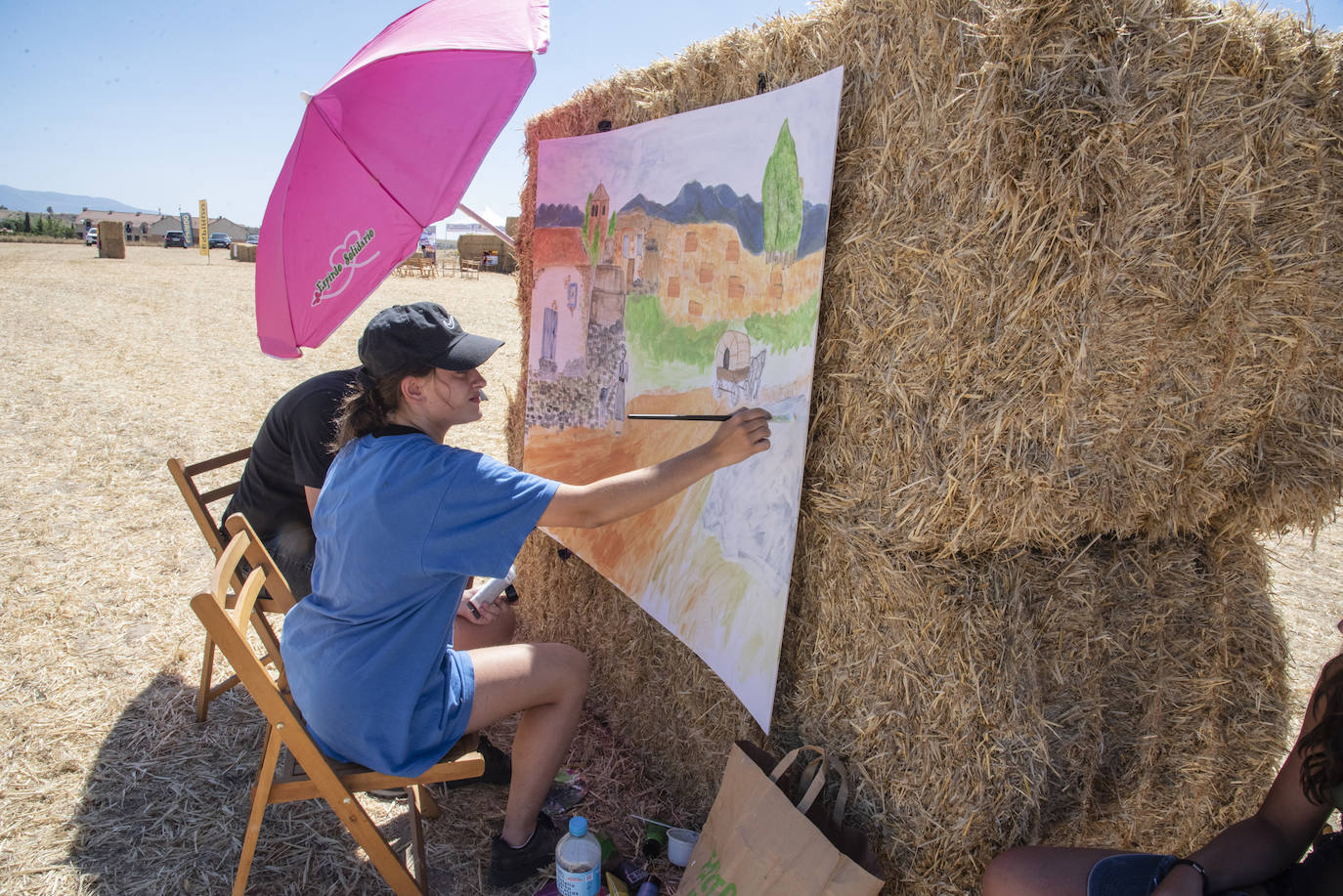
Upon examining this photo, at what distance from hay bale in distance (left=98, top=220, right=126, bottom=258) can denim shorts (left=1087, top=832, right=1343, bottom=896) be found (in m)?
33.2

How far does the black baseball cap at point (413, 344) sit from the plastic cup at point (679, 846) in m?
1.62

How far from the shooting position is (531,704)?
2.39m

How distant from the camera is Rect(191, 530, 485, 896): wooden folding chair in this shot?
1.86m

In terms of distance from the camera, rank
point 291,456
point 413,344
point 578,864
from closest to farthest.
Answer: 1. point 413,344
2. point 578,864
3. point 291,456

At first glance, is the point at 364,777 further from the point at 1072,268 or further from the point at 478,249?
the point at 478,249

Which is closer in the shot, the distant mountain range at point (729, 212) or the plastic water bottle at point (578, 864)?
the distant mountain range at point (729, 212)

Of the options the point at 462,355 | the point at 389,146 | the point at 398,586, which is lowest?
the point at 398,586

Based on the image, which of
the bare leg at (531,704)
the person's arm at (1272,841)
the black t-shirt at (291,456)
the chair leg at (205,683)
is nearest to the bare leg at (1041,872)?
the person's arm at (1272,841)

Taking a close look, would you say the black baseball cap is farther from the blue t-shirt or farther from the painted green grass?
the painted green grass

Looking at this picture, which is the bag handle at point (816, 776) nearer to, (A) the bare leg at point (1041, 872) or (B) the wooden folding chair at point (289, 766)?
(A) the bare leg at point (1041, 872)

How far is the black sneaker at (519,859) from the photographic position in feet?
8.11

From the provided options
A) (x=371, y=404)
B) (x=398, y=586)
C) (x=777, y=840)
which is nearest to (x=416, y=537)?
(x=398, y=586)

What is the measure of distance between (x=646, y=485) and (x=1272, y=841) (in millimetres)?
1594

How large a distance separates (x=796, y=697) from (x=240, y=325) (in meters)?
13.6
